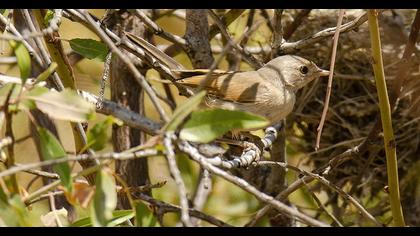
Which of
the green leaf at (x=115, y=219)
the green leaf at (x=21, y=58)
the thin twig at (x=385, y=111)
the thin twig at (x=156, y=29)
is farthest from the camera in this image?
the thin twig at (x=156, y=29)

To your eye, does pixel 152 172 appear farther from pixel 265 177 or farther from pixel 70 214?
pixel 70 214

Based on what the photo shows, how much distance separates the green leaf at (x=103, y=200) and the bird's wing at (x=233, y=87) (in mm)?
1703

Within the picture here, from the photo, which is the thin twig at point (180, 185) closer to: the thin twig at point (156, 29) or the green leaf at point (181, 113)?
the green leaf at point (181, 113)

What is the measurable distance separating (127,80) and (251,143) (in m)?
0.79

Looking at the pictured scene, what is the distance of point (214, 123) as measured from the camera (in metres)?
1.45

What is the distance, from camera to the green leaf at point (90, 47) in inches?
92.2

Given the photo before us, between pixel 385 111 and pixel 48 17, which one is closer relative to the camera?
pixel 385 111

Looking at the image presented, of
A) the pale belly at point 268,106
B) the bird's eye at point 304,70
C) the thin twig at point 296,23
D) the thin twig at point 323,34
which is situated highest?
the thin twig at point 296,23

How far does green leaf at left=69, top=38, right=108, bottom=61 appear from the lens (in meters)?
2.34

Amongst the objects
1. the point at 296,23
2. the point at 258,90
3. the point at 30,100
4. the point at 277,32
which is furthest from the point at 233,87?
the point at 30,100

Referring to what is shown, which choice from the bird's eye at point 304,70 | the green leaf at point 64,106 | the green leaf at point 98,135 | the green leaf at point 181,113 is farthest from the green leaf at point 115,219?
the bird's eye at point 304,70

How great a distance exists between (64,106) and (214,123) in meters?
0.30

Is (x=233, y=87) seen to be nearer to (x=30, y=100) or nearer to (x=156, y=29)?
(x=156, y=29)
